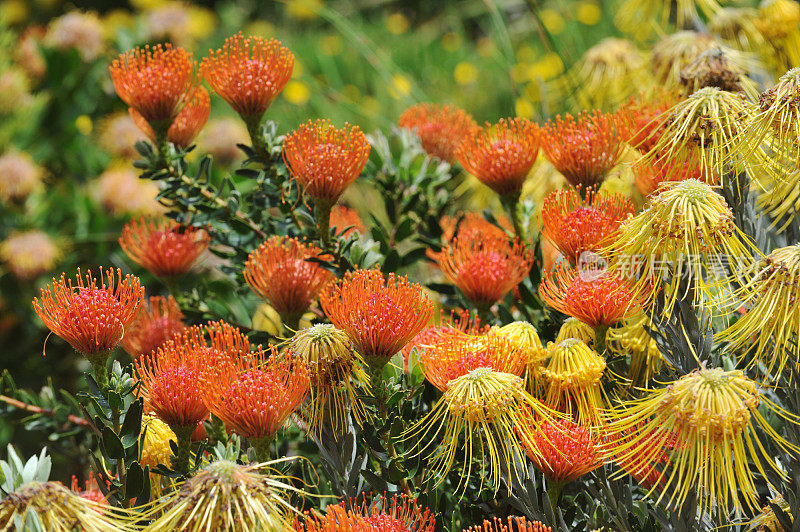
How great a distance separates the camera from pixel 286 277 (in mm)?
953

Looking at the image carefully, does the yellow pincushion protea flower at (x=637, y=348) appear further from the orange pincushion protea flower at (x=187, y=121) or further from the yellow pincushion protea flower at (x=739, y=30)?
the yellow pincushion protea flower at (x=739, y=30)

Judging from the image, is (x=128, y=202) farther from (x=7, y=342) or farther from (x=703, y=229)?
(x=703, y=229)

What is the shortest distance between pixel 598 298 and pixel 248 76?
0.54m

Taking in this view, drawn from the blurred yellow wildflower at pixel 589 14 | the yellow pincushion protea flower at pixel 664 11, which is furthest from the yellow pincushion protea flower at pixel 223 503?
the blurred yellow wildflower at pixel 589 14

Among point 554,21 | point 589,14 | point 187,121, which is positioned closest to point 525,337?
point 187,121

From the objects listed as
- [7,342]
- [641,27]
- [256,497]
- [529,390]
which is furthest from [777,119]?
[7,342]

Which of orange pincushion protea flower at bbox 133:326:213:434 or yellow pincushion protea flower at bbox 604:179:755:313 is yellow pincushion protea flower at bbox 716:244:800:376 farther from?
orange pincushion protea flower at bbox 133:326:213:434

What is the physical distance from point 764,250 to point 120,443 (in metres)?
0.78

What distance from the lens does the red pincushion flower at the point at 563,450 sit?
76cm

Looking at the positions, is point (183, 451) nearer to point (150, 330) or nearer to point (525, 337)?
point (150, 330)

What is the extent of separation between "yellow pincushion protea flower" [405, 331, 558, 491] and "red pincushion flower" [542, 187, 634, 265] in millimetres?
132

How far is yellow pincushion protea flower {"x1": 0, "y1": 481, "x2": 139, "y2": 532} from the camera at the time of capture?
65cm

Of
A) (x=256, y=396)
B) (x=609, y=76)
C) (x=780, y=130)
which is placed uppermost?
(x=609, y=76)

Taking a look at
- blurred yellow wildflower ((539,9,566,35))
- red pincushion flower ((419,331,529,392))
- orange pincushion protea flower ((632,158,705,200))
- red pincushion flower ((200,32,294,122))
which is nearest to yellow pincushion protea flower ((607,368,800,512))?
red pincushion flower ((419,331,529,392))
